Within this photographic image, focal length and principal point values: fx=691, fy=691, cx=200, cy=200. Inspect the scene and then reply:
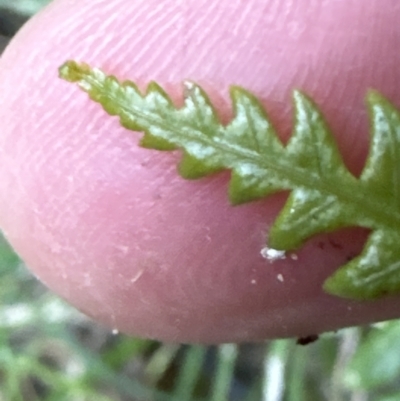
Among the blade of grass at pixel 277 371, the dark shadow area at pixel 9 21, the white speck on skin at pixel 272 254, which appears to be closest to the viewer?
the white speck on skin at pixel 272 254

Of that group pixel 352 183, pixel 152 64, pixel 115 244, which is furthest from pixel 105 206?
pixel 352 183

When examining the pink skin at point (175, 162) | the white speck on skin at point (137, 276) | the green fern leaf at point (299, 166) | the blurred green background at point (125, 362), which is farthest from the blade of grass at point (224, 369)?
the green fern leaf at point (299, 166)

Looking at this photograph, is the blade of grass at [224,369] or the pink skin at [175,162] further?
the blade of grass at [224,369]

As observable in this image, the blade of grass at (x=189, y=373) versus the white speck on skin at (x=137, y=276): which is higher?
the white speck on skin at (x=137, y=276)

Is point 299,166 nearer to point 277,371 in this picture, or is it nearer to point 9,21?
point 277,371

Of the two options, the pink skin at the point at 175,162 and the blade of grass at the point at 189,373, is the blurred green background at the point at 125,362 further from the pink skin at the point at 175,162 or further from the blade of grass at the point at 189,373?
the pink skin at the point at 175,162

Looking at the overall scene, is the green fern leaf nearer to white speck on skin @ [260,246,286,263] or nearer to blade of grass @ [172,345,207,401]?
white speck on skin @ [260,246,286,263]

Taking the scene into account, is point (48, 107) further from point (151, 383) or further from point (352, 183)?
point (151, 383)

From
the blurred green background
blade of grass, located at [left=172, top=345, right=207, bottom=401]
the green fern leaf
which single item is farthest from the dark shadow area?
the green fern leaf
